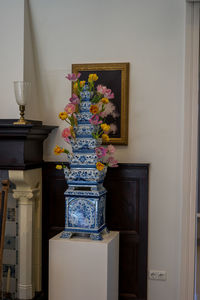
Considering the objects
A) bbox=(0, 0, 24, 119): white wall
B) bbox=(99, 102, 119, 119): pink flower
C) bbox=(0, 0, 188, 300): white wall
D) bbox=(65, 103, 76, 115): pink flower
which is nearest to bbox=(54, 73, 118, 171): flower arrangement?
bbox=(65, 103, 76, 115): pink flower

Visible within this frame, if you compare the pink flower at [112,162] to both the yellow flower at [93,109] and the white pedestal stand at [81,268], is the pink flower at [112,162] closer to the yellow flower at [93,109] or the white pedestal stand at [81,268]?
the yellow flower at [93,109]

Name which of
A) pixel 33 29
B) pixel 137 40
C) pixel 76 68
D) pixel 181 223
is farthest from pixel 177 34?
pixel 181 223

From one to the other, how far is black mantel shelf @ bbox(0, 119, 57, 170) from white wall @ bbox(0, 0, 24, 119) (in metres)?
0.14

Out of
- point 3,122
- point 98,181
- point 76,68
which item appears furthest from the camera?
point 76,68

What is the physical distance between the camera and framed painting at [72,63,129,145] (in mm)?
3219

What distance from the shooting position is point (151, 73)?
3199 millimetres

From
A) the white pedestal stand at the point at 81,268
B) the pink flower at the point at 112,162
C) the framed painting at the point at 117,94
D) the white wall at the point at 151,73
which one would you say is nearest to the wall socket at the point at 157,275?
the white wall at the point at 151,73

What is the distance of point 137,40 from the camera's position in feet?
10.5

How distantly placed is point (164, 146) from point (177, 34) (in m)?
0.86

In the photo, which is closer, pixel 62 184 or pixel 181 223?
pixel 181 223

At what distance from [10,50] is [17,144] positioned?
2.41 feet

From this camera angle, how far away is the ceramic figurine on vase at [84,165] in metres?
2.88

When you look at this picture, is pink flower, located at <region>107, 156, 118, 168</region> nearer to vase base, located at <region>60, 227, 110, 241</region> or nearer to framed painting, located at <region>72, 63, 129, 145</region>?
framed painting, located at <region>72, 63, 129, 145</region>

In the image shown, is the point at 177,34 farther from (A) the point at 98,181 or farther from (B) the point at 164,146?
(A) the point at 98,181
